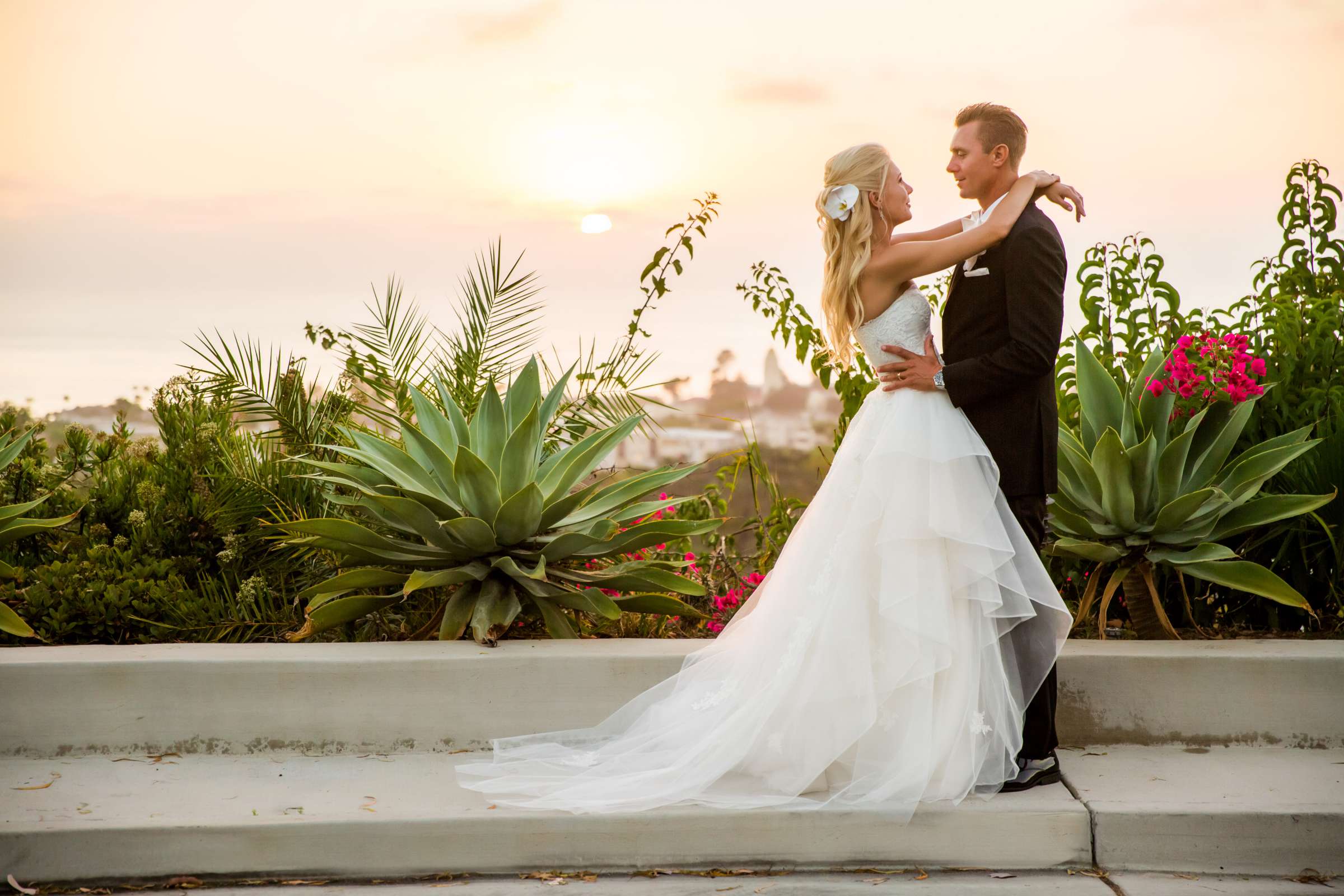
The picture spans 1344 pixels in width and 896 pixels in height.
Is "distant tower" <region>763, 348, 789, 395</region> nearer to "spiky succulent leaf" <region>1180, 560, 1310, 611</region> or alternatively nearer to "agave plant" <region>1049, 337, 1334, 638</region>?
"agave plant" <region>1049, 337, 1334, 638</region>

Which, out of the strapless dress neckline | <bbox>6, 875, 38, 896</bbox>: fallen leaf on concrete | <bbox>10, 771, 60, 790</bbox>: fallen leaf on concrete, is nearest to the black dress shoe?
the strapless dress neckline

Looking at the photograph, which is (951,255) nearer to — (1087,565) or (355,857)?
(1087,565)

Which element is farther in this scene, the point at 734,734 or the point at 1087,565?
the point at 1087,565

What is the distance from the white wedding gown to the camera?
308 centimetres

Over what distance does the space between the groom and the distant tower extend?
297 inches

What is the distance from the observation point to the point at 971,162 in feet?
10.9

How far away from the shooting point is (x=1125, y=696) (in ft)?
12.0

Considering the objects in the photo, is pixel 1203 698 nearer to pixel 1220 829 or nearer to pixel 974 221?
pixel 1220 829

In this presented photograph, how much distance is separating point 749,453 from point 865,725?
2.30 meters

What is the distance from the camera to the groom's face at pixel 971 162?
10.9 feet

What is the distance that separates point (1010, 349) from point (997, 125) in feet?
2.62

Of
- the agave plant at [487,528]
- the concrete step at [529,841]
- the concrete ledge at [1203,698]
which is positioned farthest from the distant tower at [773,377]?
the concrete step at [529,841]

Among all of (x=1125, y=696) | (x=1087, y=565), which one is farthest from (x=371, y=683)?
(x=1087, y=565)

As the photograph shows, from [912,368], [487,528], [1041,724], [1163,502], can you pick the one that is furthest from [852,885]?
[1163,502]
